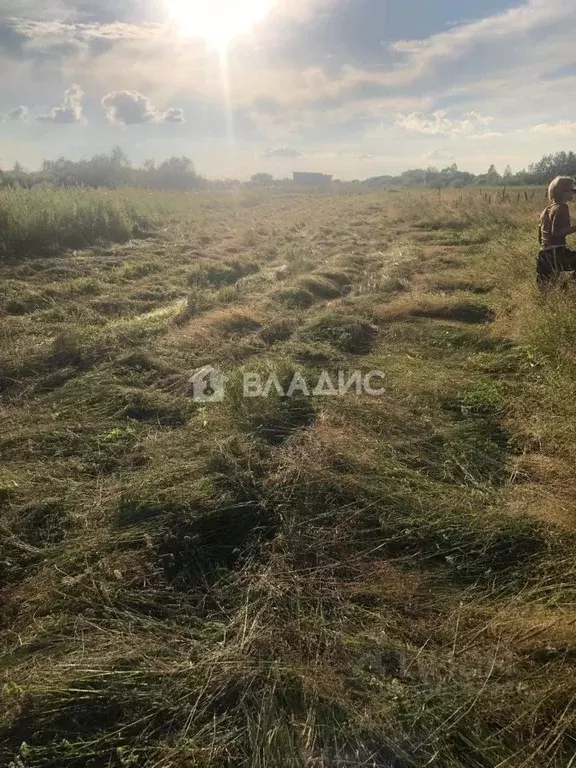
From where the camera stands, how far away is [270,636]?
207cm

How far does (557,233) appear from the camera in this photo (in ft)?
Answer: 18.0

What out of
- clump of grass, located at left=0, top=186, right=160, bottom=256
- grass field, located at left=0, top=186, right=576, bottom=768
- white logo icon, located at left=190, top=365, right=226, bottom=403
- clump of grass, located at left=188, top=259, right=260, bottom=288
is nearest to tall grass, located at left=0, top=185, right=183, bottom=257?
clump of grass, located at left=0, top=186, right=160, bottom=256

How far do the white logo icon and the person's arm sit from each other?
4.03 meters

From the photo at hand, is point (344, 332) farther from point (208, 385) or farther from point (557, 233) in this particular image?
point (557, 233)

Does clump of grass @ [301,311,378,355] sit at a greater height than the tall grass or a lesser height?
lesser

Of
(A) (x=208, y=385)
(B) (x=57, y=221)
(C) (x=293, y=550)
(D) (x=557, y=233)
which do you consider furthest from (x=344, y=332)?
(B) (x=57, y=221)

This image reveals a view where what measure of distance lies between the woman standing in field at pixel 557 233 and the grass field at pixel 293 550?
1.04 feet

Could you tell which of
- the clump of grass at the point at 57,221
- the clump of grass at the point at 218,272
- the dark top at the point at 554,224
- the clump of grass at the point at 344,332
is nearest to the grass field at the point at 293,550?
the clump of grass at the point at 344,332

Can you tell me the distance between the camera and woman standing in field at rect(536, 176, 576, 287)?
539 centimetres

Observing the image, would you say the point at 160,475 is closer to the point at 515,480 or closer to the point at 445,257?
the point at 515,480

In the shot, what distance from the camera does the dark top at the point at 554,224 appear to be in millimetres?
5410

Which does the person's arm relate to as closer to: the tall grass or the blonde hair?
the blonde hair

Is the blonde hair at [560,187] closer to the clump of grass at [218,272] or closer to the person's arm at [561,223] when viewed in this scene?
the person's arm at [561,223]

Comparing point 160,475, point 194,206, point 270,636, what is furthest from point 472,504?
point 194,206
